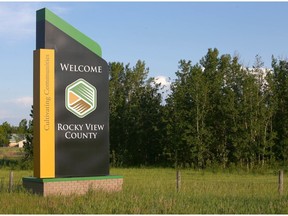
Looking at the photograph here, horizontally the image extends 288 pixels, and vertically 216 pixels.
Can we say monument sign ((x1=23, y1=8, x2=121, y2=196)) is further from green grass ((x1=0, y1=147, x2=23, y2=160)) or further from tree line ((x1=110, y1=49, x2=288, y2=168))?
green grass ((x1=0, y1=147, x2=23, y2=160))

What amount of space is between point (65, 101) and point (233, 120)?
29009mm

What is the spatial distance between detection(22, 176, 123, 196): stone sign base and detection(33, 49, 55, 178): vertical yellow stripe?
36 cm

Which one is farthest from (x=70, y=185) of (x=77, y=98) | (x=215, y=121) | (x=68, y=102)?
(x=215, y=121)

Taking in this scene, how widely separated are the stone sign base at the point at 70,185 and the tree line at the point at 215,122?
2617 cm

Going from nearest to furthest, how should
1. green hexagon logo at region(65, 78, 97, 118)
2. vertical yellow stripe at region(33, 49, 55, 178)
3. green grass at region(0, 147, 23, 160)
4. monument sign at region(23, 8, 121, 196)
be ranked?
vertical yellow stripe at region(33, 49, 55, 178), monument sign at region(23, 8, 121, 196), green hexagon logo at region(65, 78, 97, 118), green grass at region(0, 147, 23, 160)

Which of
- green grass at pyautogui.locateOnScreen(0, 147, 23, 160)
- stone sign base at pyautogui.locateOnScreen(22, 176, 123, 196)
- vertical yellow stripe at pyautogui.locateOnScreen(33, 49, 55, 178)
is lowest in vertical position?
green grass at pyautogui.locateOnScreen(0, 147, 23, 160)

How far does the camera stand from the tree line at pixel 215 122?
138 feet

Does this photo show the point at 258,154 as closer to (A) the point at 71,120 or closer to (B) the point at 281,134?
(B) the point at 281,134

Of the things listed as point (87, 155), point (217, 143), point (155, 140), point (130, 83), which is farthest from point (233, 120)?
point (87, 155)

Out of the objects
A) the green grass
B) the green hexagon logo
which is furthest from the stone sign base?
the green grass

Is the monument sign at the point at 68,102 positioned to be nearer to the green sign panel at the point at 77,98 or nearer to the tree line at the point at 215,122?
the green sign panel at the point at 77,98

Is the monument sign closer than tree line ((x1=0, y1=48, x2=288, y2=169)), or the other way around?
the monument sign

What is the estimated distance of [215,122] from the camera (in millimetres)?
45219

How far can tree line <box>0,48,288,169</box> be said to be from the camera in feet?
138
